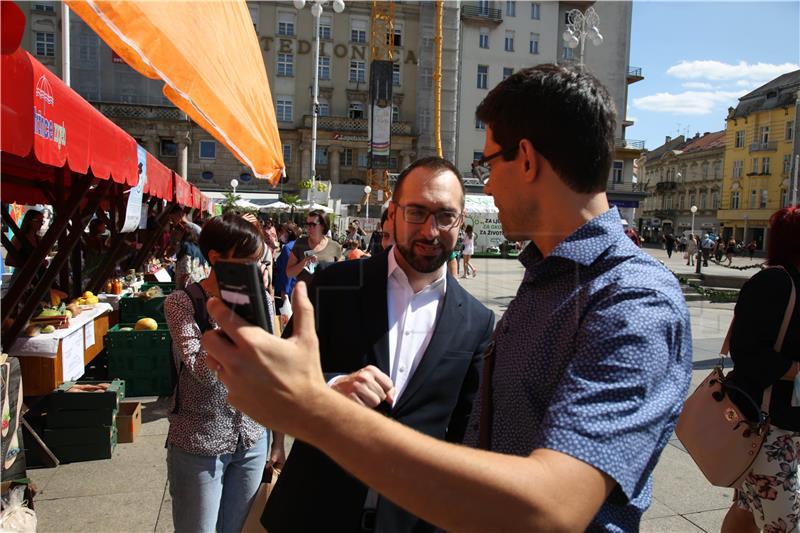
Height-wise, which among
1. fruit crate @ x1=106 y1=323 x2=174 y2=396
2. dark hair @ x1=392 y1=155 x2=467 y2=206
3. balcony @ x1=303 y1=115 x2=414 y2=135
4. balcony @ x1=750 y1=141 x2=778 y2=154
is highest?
balcony @ x1=303 y1=115 x2=414 y2=135

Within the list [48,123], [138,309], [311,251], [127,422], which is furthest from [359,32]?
[48,123]

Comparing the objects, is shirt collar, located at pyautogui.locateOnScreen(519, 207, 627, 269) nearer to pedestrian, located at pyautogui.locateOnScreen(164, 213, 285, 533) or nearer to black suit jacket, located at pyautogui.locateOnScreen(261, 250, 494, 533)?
black suit jacket, located at pyautogui.locateOnScreen(261, 250, 494, 533)

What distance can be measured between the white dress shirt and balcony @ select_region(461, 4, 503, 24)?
50807mm

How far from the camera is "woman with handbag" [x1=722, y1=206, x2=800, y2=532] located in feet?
8.47

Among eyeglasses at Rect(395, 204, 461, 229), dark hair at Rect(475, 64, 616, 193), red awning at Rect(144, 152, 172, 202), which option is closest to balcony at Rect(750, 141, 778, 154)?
red awning at Rect(144, 152, 172, 202)

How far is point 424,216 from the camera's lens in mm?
2271

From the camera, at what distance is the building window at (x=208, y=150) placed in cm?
4553

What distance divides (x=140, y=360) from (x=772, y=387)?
19.1 feet

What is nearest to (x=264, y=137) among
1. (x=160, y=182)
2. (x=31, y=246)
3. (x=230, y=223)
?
(x=230, y=223)

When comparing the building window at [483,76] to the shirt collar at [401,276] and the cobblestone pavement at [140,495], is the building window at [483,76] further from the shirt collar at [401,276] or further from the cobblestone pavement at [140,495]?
the shirt collar at [401,276]

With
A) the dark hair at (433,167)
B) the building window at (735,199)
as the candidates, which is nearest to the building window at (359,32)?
the building window at (735,199)

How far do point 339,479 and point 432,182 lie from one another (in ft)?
3.96

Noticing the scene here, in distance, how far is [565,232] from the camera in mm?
1188

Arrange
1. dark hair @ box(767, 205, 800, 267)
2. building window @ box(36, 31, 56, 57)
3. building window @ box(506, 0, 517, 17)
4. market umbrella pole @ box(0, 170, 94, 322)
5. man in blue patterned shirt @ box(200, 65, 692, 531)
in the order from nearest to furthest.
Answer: man in blue patterned shirt @ box(200, 65, 692, 531)
dark hair @ box(767, 205, 800, 267)
market umbrella pole @ box(0, 170, 94, 322)
building window @ box(36, 31, 56, 57)
building window @ box(506, 0, 517, 17)
